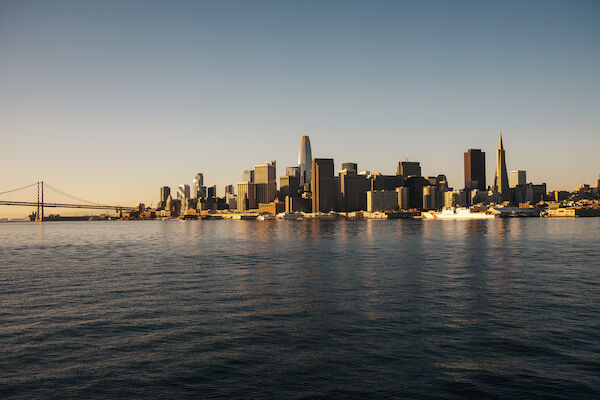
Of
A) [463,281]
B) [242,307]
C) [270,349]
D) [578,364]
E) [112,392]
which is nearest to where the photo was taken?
[112,392]

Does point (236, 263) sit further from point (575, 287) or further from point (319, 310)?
point (575, 287)

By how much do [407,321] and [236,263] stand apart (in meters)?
37.6

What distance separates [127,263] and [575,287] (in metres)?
55.9

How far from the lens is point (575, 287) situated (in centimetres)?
4006

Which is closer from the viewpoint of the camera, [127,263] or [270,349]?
[270,349]

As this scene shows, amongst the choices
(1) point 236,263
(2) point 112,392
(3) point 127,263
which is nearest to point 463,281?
(1) point 236,263

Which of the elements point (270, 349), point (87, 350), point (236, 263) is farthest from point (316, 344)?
point (236, 263)

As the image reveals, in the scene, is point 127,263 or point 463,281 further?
point 127,263

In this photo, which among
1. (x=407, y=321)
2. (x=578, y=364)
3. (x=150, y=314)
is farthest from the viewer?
(x=150, y=314)

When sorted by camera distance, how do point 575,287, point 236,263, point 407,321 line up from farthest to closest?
point 236,263 → point 575,287 → point 407,321

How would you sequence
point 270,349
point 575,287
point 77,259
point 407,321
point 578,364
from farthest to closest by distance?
1. point 77,259
2. point 575,287
3. point 407,321
4. point 270,349
5. point 578,364

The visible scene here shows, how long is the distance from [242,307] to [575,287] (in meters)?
30.2

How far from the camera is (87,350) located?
923 inches

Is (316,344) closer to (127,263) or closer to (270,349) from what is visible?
(270,349)
